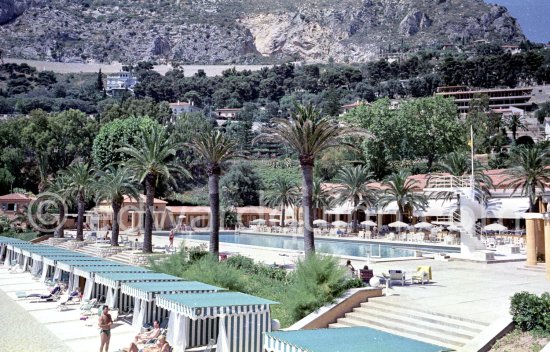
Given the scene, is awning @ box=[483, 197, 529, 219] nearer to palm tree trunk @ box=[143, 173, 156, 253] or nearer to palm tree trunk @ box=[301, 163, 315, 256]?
palm tree trunk @ box=[301, 163, 315, 256]

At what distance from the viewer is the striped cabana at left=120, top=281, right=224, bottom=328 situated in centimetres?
1438

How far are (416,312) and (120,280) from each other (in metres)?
8.83

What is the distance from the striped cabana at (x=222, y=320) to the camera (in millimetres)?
11867

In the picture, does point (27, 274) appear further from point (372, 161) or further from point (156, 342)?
point (372, 161)

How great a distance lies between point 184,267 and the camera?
20.7 meters

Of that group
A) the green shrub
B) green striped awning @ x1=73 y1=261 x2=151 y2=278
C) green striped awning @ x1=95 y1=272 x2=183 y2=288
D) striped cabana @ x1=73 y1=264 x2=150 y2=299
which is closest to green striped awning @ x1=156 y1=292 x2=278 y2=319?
green striped awning @ x1=95 y1=272 x2=183 y2=288

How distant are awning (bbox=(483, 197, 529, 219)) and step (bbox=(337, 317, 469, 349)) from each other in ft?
103

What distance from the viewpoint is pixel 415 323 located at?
1288cm

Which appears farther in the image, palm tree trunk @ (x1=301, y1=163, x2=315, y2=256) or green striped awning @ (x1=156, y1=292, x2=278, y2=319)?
palm tree trunk @ (x1=301, y1=163, x2=315, y2=256)

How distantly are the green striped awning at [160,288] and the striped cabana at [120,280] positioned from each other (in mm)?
632

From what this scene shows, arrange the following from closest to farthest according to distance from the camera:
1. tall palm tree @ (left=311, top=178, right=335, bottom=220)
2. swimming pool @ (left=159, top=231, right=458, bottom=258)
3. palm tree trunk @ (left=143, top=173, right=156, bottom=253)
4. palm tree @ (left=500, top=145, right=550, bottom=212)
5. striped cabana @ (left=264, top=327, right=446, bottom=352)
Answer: striped cabana @ (left=264, top=327, right=446, bottom=352), palm tree trunk @ (left=143, top=173, right=156, bottom=253), swimming pool @ (left=159, top=231, right=458, bottom=258), palm tree @ (left=500, top=145, right=550, bottom=212), tall palm tree @ (left=311, top=178, right=335, bottom=220)

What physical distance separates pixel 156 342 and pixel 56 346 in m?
2.96

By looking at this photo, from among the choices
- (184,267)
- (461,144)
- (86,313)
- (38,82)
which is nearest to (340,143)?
(184,267)

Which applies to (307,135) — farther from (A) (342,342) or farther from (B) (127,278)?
(A) (342,342)
